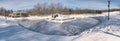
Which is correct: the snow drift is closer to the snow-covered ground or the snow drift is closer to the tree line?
the snow-covered ground

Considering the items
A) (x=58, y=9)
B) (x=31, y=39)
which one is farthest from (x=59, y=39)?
(x=58, y=9)

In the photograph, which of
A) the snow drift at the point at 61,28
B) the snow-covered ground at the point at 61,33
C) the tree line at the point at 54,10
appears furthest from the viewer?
the tree line at the point at 54,10

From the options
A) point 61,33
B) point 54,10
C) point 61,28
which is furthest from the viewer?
point 54,10

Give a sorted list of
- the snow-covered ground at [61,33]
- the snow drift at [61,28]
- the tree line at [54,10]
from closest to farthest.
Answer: the snow-covered ground at [61,33] < the snow drift at [61,28] < the tree line at [54,10]

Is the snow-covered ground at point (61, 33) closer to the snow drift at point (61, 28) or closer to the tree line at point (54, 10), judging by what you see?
the snow drift at point (61, 28)

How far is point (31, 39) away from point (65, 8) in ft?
172

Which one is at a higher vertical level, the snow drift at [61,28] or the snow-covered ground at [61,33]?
the snow-covered ground at [61,33]

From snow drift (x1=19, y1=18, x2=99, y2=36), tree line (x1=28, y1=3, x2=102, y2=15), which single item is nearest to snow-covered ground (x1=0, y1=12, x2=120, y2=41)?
snow drift (x1=19, y1=18, x2=99, y2=36)

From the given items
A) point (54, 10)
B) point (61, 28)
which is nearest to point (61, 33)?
point (61, 28)

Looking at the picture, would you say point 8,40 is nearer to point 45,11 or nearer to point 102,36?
point 102,36

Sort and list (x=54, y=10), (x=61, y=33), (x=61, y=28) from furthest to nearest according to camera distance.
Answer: (x=54, y=10) → (x=61, y=28) → (x=61, y=33)

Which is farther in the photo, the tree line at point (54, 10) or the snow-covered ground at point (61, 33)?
the tree line at point (54, 10)

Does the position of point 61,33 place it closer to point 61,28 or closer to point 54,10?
point 61,28

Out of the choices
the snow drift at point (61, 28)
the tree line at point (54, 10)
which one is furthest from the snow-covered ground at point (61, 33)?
the tree line at point (54, 10)
